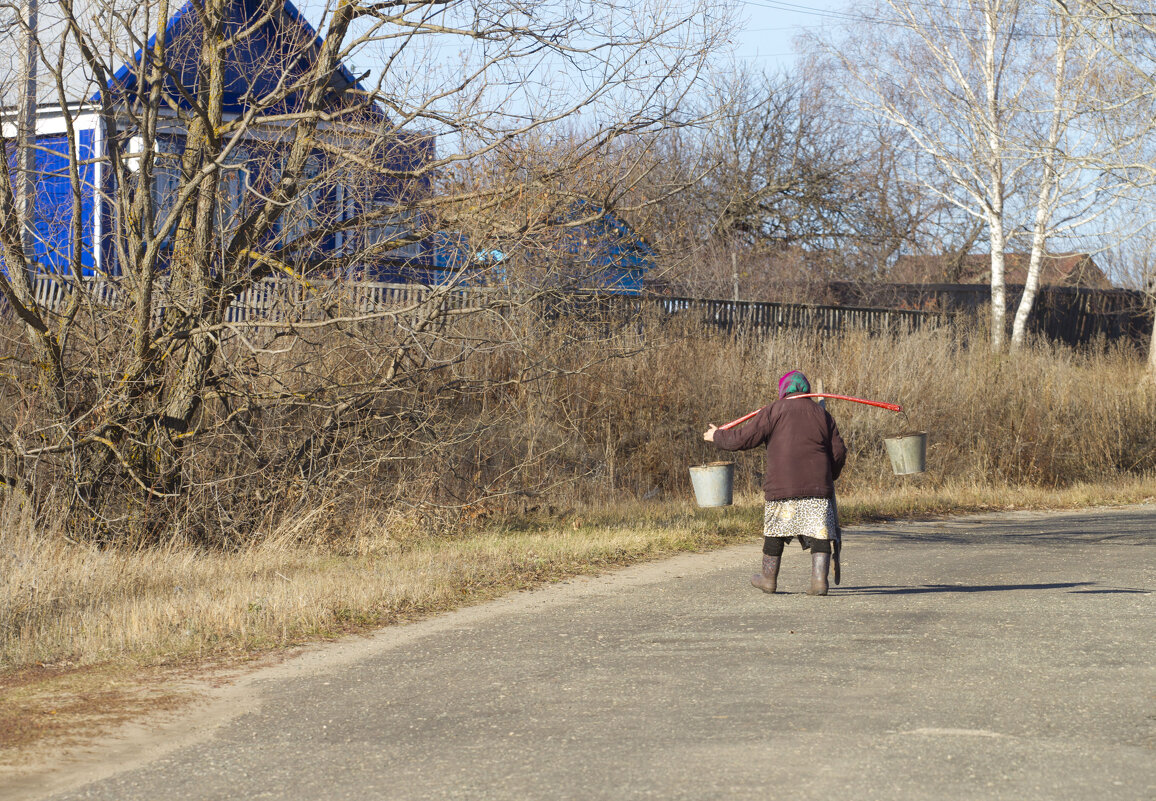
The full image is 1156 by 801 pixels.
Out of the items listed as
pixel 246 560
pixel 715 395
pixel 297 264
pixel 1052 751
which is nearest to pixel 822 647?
pixel 1052 751

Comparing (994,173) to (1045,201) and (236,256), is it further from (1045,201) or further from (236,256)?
(236,256)

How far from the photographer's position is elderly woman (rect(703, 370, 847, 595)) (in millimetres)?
8516

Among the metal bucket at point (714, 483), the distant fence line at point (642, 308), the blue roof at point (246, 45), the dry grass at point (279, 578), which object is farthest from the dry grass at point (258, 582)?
the blue roof at point (246, 45)

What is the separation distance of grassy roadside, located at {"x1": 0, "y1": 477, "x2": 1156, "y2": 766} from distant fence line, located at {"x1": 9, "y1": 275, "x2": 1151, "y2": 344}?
228 cm

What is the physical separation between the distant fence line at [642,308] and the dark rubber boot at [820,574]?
13.1 ft

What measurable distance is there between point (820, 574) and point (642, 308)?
895 centimetres

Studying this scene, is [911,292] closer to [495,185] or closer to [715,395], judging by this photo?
[715,395]

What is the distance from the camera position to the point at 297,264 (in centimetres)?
1173

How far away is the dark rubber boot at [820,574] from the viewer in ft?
28.4

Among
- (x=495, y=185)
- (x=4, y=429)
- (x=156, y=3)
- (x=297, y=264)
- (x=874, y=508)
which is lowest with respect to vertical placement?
(x=874, y=508)

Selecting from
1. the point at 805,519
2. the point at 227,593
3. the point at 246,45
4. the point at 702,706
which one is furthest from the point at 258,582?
the point at 246,45

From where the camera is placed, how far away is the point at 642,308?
17.2 meters

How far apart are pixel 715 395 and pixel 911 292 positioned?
490 inches

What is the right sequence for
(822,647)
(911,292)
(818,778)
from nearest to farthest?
(818,778) → (822,647) → (911,292)
